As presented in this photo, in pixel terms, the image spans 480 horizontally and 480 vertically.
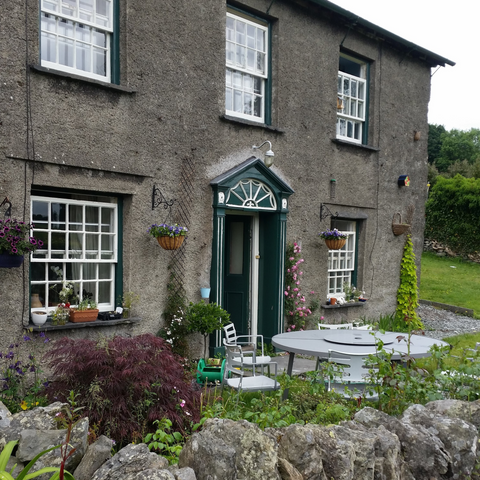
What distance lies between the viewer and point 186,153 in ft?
26.4

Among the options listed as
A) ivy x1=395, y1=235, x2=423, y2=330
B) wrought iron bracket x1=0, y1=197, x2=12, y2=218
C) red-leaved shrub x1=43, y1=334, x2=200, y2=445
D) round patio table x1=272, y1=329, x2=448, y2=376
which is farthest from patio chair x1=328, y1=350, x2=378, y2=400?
ivy x1=395, y1=235, x2=423, y2=330

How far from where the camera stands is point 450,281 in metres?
18.8

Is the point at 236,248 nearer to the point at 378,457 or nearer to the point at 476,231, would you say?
the point at 378,457

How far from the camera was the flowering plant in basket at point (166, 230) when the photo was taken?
7.34 m

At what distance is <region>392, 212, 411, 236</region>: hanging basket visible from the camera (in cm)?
1205

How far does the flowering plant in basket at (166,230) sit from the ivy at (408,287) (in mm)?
6755

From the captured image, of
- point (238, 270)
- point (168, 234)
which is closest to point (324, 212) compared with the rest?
point (238, 270)

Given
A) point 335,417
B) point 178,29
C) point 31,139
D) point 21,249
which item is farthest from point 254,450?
point 178,29

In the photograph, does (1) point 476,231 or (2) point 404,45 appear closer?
(2) point 404,45

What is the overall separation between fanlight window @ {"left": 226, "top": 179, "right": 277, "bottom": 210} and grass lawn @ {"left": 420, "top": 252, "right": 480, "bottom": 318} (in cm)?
803

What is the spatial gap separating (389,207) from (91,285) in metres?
7.34

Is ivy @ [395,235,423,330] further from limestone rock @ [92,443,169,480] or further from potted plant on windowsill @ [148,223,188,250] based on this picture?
limestone rock @ [92,443,169,480]

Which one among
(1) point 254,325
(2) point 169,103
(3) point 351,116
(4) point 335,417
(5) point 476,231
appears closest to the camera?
(4) point 335,417

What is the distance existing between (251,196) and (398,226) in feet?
15.0
